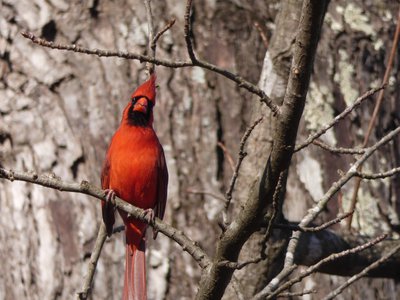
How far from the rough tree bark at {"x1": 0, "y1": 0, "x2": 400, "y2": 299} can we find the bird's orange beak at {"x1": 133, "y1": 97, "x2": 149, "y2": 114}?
0.51 meters

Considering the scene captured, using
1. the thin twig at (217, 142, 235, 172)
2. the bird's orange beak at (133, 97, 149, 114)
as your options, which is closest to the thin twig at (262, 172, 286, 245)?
the bird's orange beak at (133, 97, 149, 114)

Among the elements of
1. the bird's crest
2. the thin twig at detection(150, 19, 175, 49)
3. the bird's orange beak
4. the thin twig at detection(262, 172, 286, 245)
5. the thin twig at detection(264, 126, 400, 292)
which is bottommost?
the thin twig at detection(262, 172, 286, 245)

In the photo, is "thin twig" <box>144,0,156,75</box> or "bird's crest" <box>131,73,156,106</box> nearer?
"thin twig" <box>144,0,156,75</box>

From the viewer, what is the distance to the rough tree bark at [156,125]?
3.97 m

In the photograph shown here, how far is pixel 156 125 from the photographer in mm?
4105

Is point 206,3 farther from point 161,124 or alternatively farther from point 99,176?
point 99,176

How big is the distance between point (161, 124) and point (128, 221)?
56 cm

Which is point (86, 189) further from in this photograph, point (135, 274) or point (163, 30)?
point (135, 274)

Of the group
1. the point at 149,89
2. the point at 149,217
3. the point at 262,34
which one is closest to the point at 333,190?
the point at 149,217

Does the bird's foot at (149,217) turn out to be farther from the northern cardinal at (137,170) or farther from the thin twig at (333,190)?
the northern cardinal at (137,170)

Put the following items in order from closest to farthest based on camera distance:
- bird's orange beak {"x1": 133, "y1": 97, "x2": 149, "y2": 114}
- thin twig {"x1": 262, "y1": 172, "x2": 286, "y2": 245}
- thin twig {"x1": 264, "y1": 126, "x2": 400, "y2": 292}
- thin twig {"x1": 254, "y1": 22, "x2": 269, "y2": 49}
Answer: thin twig {"x1": 262, "y1": 172, "x2": 286, "y2": 245} < thin twig {"x1": 264, "y1": 126, "x2": 400, "y2": 292} < bird's orange beak {"x1": 133, "y1": 97, "x2": 149, "y2": 114} < thin twig {"x1": 254, "y1": 22, "x2": 269, "y2": 49}

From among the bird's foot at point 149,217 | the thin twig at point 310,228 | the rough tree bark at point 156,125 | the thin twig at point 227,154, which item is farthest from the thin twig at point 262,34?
the thin twig at point 310,228

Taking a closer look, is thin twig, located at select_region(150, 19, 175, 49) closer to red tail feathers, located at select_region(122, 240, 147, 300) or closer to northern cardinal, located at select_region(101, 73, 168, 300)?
northern cardinal, located at select_region(101, 73, 168, 300)

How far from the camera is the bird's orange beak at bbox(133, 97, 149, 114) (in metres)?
3.44
